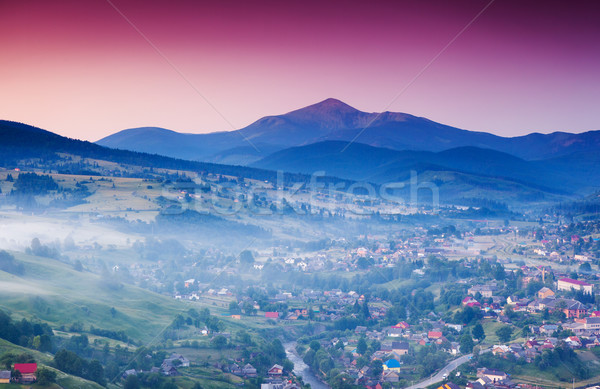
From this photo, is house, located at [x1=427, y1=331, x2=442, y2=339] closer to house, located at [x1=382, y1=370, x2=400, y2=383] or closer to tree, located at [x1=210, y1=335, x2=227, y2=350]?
house, located at [x1=382, y1=370, x2=400, y2=383]

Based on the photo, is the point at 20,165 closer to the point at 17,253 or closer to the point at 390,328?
the point at 17,253

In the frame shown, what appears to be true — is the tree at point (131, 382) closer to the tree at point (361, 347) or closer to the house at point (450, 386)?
the house at point (450, 386)

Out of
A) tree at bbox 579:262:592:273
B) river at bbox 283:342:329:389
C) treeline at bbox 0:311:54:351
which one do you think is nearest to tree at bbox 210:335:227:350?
river at bbox 283:342:329:389

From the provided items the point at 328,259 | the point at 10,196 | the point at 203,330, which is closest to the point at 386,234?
the point at 328,259

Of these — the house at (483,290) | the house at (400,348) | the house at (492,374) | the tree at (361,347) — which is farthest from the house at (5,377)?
the house at (483,290)

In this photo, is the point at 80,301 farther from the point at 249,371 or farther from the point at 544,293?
the point at 544,293

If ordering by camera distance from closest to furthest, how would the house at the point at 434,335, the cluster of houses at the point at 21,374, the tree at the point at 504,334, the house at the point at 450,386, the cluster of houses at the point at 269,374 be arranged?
the cluster of houses at the point at 21,374 < the house at the point at 450,386 < the cluster of houses at the point at 269,374 < the tree at the point at 504,334 < the house at the point at 434,335
